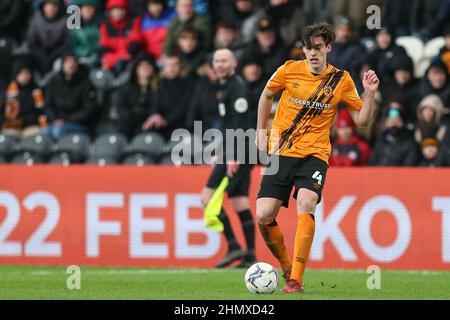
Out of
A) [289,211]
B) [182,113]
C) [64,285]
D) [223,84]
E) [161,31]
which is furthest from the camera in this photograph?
[161,31]

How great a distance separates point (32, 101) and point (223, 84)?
5.00 meters

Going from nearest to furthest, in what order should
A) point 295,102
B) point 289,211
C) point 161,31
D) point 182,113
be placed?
point 295,102 < point 289,211 < point 182,113 < point 161,31

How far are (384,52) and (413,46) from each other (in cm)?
71

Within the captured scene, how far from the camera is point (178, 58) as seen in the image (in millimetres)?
17156

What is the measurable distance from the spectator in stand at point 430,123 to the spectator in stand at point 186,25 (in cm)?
369

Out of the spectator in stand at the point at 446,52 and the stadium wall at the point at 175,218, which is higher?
the spectator in stand at the point at 446,52

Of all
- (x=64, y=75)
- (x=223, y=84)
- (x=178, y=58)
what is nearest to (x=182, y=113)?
(x=178, y=58)

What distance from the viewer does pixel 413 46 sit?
1694 cm

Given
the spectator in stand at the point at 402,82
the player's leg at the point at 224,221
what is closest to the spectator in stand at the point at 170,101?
the spectator in stand at the point at 402,82

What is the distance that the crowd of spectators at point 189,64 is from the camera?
616 inches

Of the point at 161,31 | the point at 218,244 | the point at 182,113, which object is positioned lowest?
the point at 218,244

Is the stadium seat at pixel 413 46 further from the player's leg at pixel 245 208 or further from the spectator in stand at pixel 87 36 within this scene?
the spectator in stand at pixel 87 36

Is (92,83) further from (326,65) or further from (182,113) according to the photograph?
(326,65)

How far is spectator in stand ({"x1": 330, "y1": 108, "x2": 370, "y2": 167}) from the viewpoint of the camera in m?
15.4
